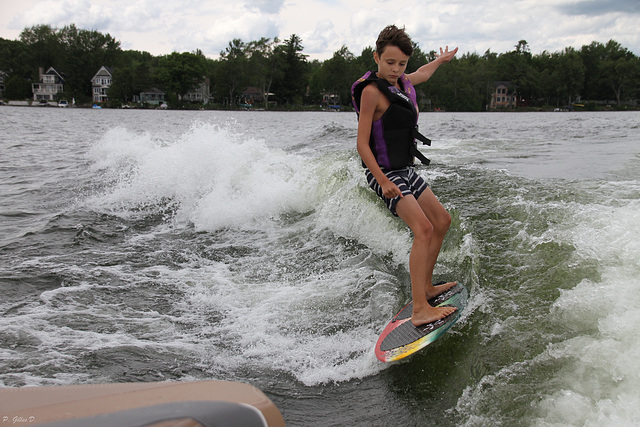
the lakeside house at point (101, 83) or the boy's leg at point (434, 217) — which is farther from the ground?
the lakeside house at point (101, 83)

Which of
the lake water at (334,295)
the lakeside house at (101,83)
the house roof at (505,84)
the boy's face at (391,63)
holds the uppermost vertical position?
the house roof at (505,84)

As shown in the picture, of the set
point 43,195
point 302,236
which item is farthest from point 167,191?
point 302,236

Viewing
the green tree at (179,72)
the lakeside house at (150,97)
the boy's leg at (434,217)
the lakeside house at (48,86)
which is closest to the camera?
the boy's leg at (434,217)

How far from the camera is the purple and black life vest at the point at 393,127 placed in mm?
3725

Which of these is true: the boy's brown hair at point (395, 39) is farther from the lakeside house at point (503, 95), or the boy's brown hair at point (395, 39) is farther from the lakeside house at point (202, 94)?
the lakeside house at point (503, 95)

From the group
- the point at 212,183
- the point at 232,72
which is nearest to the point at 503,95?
the point at 232,72

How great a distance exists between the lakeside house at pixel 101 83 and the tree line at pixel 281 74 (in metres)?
2.31

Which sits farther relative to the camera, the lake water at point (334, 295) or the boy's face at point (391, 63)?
the boy's face at point (391, 63)

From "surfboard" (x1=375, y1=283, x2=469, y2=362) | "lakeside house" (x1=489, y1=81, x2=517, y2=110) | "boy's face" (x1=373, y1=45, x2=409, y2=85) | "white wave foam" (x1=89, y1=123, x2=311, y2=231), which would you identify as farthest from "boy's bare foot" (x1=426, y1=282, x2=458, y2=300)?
"lakeside house" (x1=489, y1=81, x2=517, y2=110)

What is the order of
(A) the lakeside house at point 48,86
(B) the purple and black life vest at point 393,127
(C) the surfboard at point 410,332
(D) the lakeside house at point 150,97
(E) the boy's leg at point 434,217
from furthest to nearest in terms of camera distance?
(A) the lakeside house at point 48,86
(D) the lakeside house at point 150,97
(E) the boy's leg at point 434,217
(B) the purple and black life vest at point 393,127
(C) the surfboard at point 410,332

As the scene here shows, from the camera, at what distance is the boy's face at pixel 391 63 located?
3.63 meters

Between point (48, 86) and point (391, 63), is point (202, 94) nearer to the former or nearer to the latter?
point (48, 86)

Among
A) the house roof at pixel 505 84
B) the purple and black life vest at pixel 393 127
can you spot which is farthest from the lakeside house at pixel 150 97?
the purple and black life vest at pixel 393 127

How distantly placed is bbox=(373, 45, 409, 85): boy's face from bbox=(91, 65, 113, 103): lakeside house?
12572 cm
